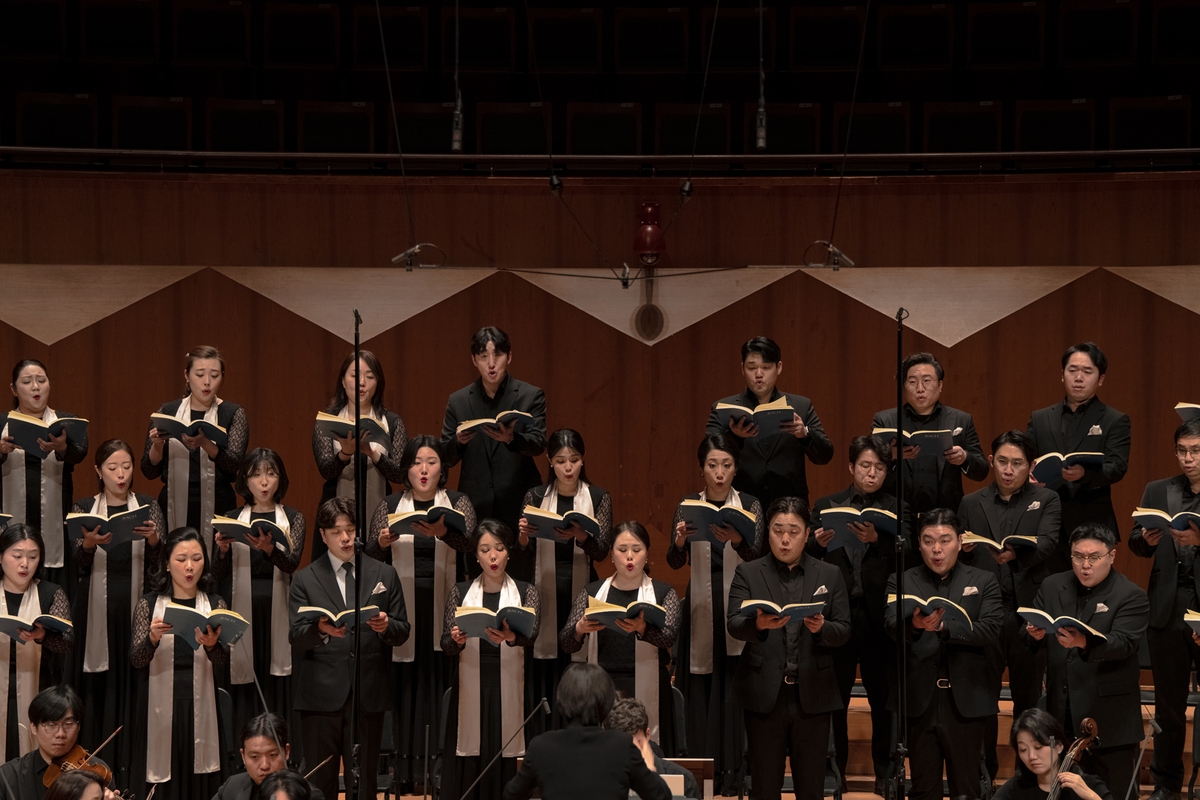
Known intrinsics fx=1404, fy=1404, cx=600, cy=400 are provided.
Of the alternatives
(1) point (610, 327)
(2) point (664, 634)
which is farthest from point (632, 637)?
(1) point (610, 327)

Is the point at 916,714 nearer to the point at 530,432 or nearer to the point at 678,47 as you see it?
the point at 530,432

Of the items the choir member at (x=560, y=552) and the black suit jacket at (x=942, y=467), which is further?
the black suit jacket at (x=942, y=467)

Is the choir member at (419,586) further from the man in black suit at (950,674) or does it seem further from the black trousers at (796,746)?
the man in black suit at (950,674)

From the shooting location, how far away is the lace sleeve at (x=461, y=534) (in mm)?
4711

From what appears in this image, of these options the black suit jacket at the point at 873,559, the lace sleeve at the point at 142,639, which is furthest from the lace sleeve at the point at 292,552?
the black suit jacket at the point at 873,559

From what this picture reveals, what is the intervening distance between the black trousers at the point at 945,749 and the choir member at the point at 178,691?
7.42 feet

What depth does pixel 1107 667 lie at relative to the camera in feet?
14.2

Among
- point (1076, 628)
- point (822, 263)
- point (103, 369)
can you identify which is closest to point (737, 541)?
point (1076, 628)

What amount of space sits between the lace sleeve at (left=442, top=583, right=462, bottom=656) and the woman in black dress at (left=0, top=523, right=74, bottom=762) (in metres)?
1.21

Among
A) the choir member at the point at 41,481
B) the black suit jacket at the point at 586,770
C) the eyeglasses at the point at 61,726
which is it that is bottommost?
the eyeglasses at the point at 61,726

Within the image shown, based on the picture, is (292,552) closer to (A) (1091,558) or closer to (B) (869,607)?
(B) (869,607)

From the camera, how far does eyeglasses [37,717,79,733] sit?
4.18 m

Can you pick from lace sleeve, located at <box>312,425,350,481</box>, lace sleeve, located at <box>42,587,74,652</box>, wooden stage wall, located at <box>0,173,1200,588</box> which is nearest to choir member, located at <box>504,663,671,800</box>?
lace sleeve, located at <box>312,425,350,481</box>

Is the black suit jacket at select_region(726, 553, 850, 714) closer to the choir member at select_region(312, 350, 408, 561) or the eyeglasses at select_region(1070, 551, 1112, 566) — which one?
the eyeglasses at select_region(1070, 551, 1112, 566)
